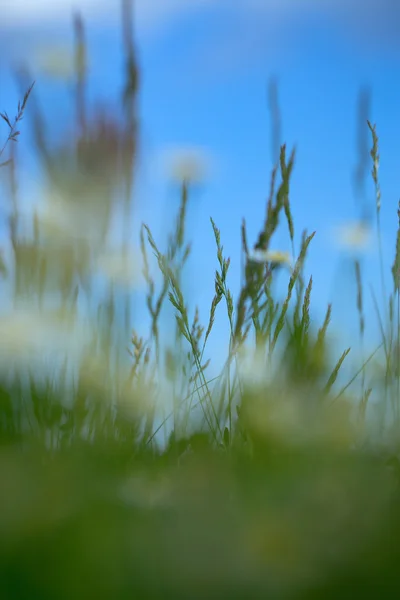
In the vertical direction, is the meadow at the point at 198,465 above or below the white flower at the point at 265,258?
below

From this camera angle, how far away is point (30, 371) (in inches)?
49.4

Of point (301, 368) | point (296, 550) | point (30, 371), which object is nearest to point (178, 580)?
point (296, 550)

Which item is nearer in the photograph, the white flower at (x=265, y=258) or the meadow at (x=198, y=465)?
the meadow at (x=198, y=465)

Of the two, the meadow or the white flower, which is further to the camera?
the white flower

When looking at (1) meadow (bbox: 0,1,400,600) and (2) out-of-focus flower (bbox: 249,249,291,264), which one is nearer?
(1) meadow (bbox: 0,1,400,600)

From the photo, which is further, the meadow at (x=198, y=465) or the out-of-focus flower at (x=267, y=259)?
the out-of-focus flower at (x=267, y=259)

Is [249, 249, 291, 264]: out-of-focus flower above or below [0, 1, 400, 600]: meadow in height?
above

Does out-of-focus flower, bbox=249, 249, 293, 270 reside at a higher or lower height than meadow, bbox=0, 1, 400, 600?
higher

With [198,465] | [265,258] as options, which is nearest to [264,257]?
[265,258]

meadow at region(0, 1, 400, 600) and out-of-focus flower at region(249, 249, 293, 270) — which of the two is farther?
out-of-focus flower at region(249, 249, 293, 270)

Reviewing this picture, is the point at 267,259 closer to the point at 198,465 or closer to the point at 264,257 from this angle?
the point at 264,257

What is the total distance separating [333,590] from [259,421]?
27cm

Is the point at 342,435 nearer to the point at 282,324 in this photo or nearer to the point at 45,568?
the point at 45,568

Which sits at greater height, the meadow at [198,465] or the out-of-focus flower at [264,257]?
the out-of-focus flower at [264,257]
